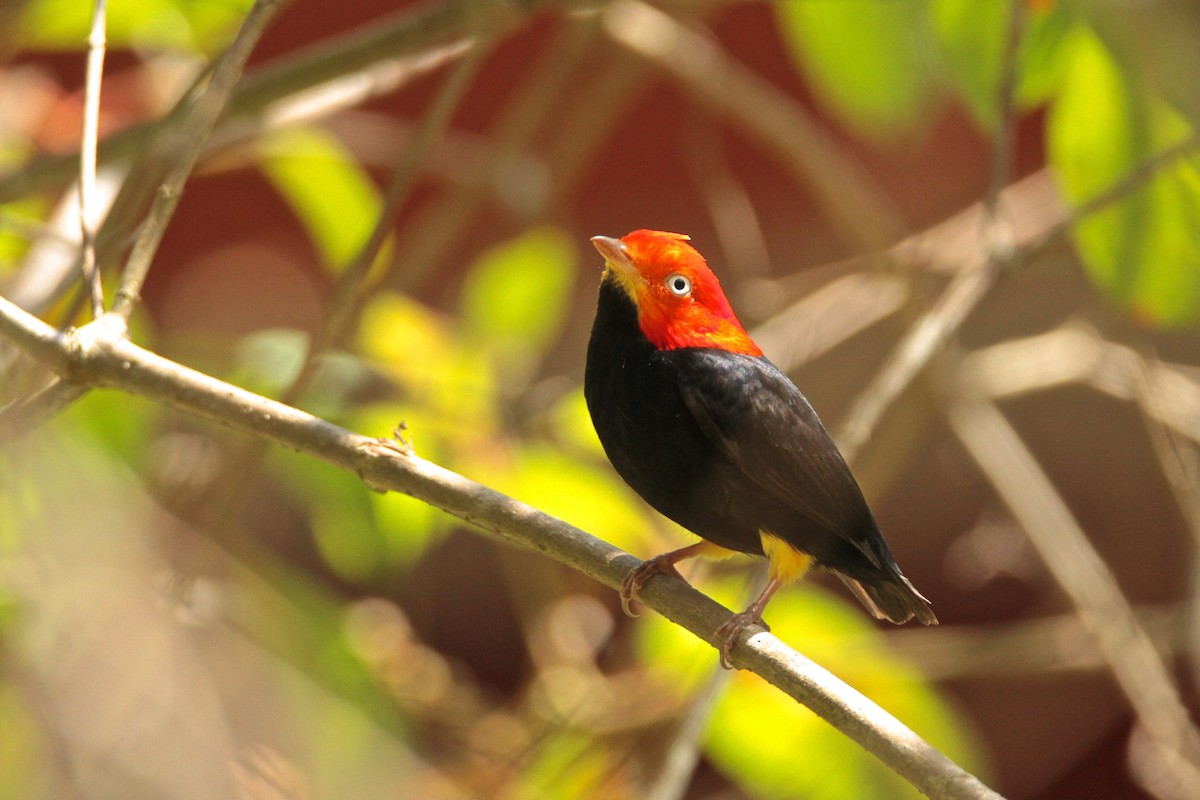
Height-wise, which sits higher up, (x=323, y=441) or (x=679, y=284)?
(x=679, y=284)

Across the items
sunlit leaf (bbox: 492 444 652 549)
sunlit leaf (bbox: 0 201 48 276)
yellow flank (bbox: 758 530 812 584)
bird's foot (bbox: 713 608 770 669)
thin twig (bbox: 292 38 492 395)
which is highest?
sunlit leaf (bbox: 0 201 48 276)

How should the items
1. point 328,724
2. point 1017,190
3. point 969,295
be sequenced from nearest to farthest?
1. point 328,724
2. point 969,295
3. point 1017,190

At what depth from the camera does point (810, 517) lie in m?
2.50

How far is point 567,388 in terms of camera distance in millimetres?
4273

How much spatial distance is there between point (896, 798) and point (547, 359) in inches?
114

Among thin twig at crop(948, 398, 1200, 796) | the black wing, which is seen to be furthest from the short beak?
thin twig at crop(948, 398, 1200, 796)

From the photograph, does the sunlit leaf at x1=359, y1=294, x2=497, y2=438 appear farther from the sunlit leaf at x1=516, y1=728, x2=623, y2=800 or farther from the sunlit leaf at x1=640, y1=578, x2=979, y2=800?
the sunlit leaf at x1=516, y1=728, x2=623, y2=800

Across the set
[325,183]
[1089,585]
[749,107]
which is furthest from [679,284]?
[749,107]

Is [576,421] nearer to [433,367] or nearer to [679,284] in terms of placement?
[433,367]

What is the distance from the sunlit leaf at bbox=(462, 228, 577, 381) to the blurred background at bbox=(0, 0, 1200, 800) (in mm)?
11

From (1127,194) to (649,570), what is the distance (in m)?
1.55

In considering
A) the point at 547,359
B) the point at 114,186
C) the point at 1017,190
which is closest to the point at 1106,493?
the point at 1017,190

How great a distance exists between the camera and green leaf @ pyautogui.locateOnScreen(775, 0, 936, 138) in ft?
9.71

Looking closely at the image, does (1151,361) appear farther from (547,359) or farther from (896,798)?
(547,359)
